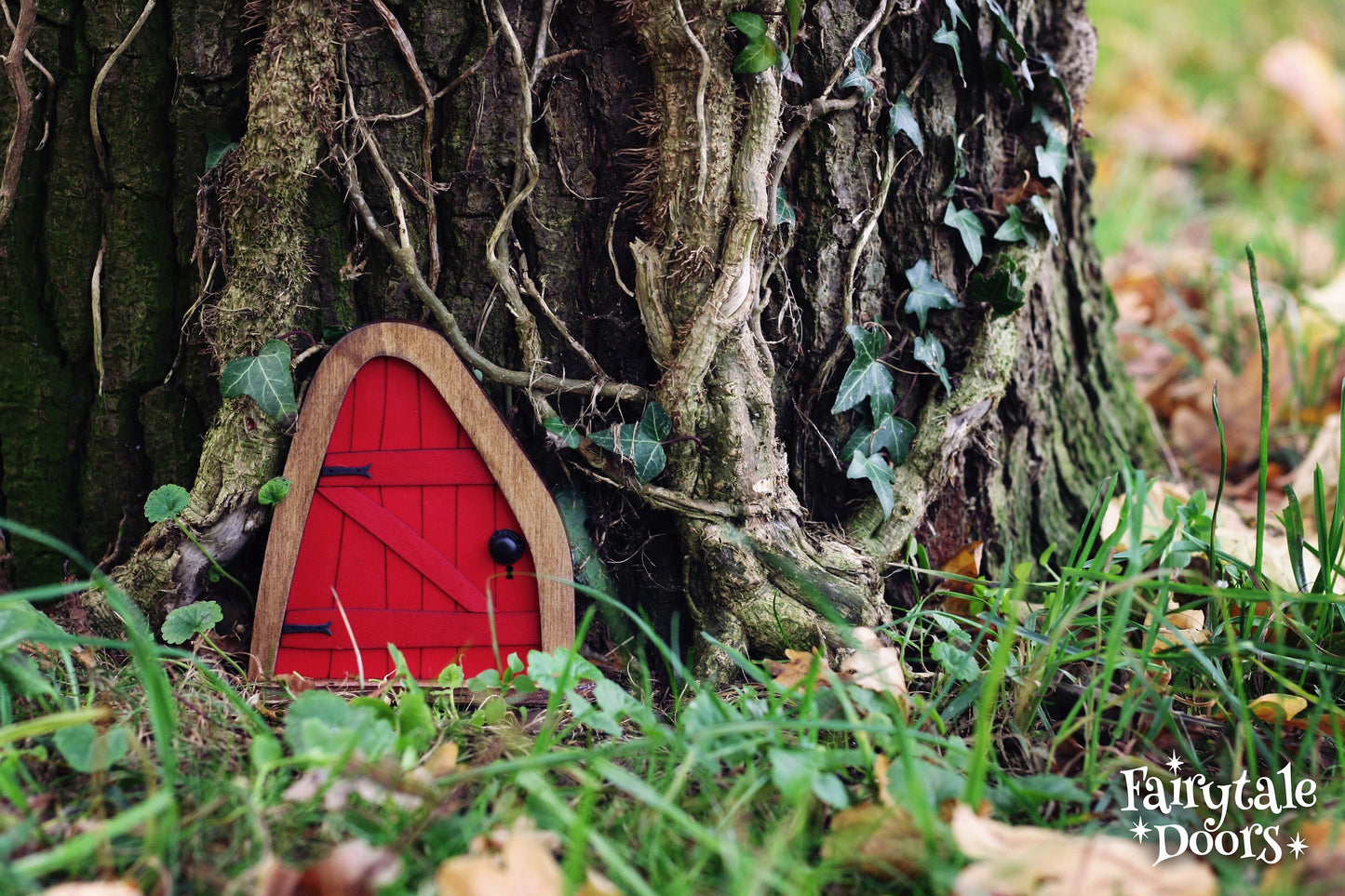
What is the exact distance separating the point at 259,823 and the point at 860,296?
124 cm

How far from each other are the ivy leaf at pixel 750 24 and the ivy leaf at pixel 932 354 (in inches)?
24.1

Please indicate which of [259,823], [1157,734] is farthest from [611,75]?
[1157,734]

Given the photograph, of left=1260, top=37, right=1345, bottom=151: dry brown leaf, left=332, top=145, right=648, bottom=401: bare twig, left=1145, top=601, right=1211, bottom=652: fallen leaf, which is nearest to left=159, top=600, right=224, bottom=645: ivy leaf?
left=332, top=145, right=648, bottom=401: bare twig

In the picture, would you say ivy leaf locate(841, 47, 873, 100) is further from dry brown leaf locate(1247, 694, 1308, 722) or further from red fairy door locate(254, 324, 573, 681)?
dry brown leaf locate(1247, 694, 1308, 722)

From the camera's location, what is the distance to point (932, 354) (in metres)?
1.59

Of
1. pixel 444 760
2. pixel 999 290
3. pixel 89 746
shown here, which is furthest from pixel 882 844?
pixel 999 290

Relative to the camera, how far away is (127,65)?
1412 mm

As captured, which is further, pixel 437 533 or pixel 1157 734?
pixel 437 533

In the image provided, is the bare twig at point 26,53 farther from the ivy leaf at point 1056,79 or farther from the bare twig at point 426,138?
the ivy leaf at point 1056,79

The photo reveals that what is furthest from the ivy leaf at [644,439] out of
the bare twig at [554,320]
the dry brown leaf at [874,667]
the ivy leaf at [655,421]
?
the dry brown leaf at [874,667]

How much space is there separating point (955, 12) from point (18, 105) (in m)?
1.64

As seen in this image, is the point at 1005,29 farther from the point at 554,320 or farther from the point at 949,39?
the point at 554,320

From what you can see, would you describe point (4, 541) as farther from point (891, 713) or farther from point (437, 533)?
point (891, 713)

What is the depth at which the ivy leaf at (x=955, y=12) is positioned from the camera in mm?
1520
